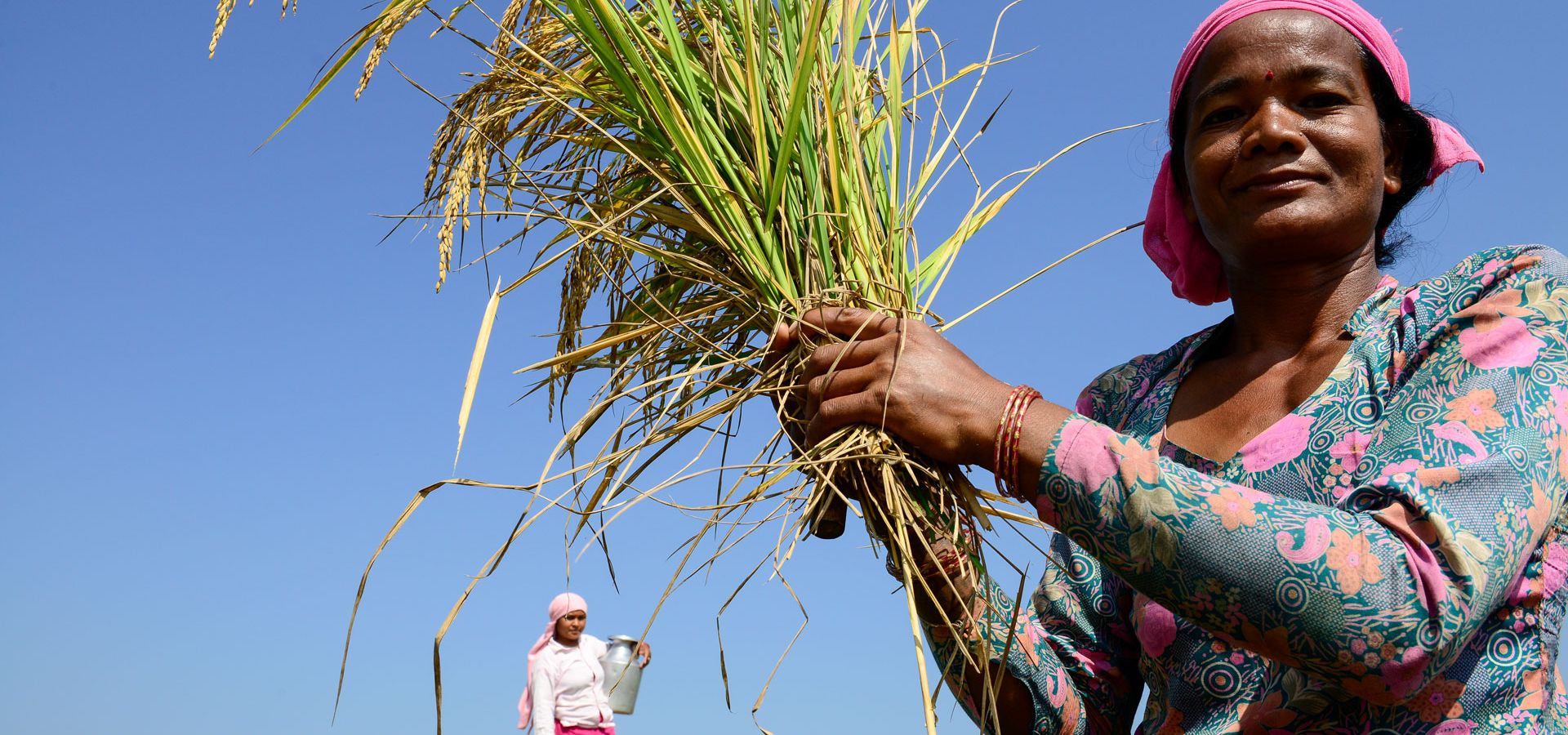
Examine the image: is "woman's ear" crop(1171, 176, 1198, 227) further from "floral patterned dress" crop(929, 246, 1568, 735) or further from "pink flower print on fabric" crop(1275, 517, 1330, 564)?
"pink flower print on fabric" crop(1275, 517, 1330, 564)

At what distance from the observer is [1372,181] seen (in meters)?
1.42

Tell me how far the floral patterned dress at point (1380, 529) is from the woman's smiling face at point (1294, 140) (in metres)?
0.10

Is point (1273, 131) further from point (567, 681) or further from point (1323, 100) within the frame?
point (567, 681)

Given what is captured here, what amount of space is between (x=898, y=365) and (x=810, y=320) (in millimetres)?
203

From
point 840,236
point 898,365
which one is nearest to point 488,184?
point 840,236

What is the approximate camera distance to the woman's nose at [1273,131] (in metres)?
1.38

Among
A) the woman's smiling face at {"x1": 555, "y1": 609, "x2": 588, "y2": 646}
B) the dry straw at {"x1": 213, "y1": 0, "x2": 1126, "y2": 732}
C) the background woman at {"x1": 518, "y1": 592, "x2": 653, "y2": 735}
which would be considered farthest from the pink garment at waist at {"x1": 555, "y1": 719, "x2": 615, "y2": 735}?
the dry straw at {"x1": 213, "y1": 0, "x2": 1126, "y2": 732}

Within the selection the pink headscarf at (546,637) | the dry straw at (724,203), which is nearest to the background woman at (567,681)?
the pink headscarf at (546,637)

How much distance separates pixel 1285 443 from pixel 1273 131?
33 centimetres

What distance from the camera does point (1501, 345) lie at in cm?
117

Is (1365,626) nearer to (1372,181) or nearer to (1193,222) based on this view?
(1372,181)

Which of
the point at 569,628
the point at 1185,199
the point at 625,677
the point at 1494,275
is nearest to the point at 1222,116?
the point at 1185,199

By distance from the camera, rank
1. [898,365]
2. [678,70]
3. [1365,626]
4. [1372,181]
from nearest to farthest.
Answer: [1365,626]
[898,365]
[1372,181]
[678,70]

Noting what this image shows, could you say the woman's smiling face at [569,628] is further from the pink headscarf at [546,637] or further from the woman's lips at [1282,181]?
the woman's lips at [1282,181]
